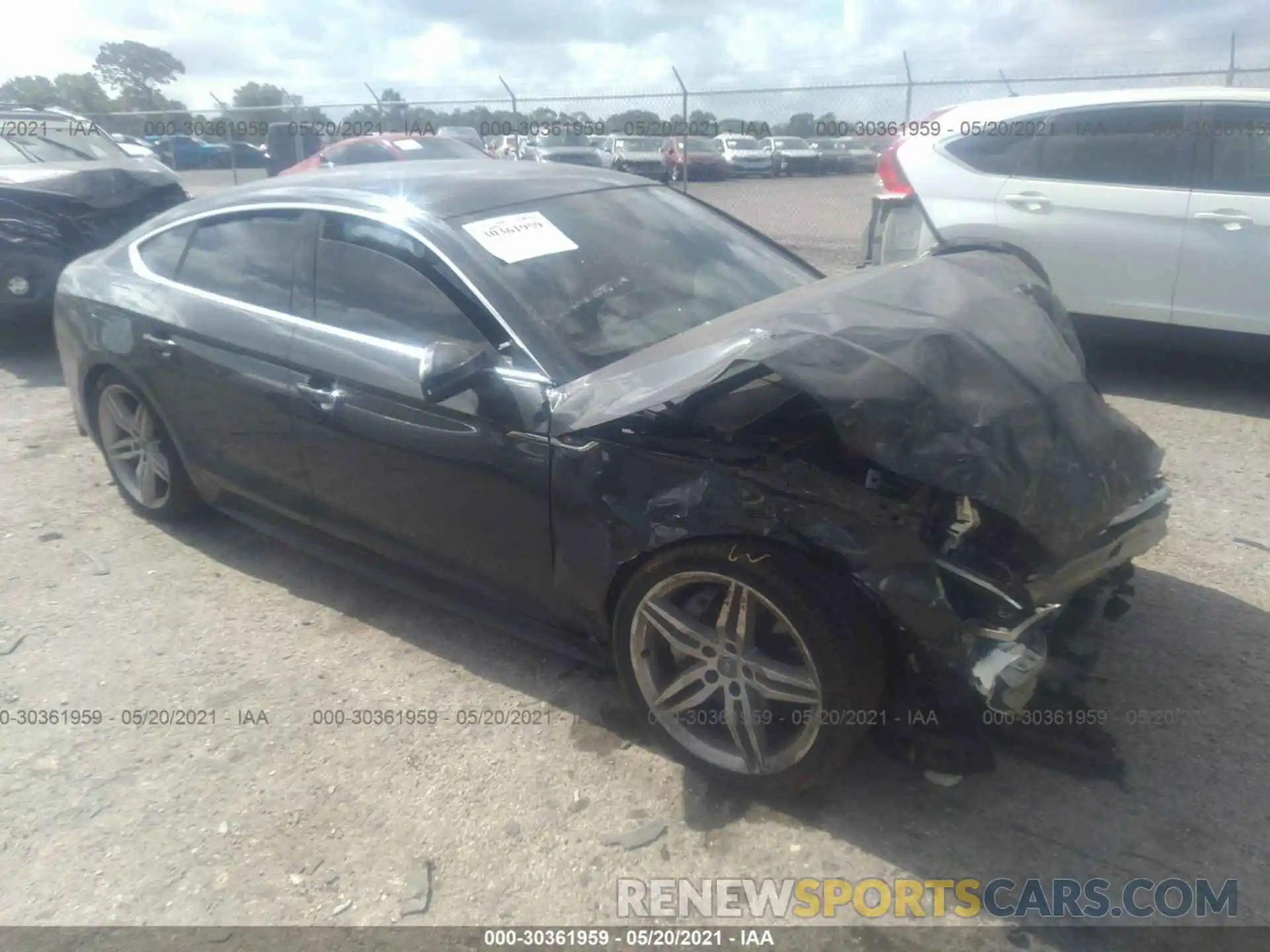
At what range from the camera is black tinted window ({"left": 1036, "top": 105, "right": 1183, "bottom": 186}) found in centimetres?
578

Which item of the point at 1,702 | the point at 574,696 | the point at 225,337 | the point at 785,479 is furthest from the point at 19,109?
the point at 785,479

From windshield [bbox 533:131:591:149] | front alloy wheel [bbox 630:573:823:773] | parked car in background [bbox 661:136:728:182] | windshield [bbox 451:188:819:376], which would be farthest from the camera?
windshield [bbox 533:131:591:149]

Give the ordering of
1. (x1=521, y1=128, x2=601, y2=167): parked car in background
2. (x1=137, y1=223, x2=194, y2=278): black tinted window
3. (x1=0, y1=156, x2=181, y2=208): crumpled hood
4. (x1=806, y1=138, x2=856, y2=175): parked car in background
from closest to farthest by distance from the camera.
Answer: (x1=137, y1=223, x2=194, y2=278): black tinted window
(x1=0, y1=156, x2=181, y2=208): crumpled hood
(x1=521, y1=128, x2=601, y2=167): parked car in background
(x1=806, y1=138, x2=856, y2=175): parked car in background

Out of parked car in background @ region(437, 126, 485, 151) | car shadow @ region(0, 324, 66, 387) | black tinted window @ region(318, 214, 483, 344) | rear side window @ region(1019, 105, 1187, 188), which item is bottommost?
car shadow @ region(0, 324, 66, 387)

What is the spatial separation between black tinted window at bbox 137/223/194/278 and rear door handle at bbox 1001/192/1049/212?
482 cm

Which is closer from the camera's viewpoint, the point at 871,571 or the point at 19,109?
the point at 871,571

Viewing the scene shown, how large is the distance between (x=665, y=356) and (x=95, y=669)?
95.9 inches

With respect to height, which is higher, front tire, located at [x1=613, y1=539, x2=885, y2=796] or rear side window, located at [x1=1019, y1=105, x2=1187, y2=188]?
rear side window, located at [x1=1019, y1=105, x2=1187, y2=188]

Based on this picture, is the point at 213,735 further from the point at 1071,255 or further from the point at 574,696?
the point at 1071,255

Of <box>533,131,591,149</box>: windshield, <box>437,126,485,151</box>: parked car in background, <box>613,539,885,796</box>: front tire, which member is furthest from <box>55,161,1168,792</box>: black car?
<box>533,131,591,149</box>: windshield

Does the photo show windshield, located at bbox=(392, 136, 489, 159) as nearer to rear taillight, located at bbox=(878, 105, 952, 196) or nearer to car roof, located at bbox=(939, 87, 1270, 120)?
rear taillight, located at bbox=(878, 105, 952, 196)

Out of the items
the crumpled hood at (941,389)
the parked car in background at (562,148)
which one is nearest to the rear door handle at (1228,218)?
the crumpled hood at (941,389)

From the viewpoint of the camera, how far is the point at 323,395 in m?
3.36

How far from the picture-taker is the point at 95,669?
3.52 m
